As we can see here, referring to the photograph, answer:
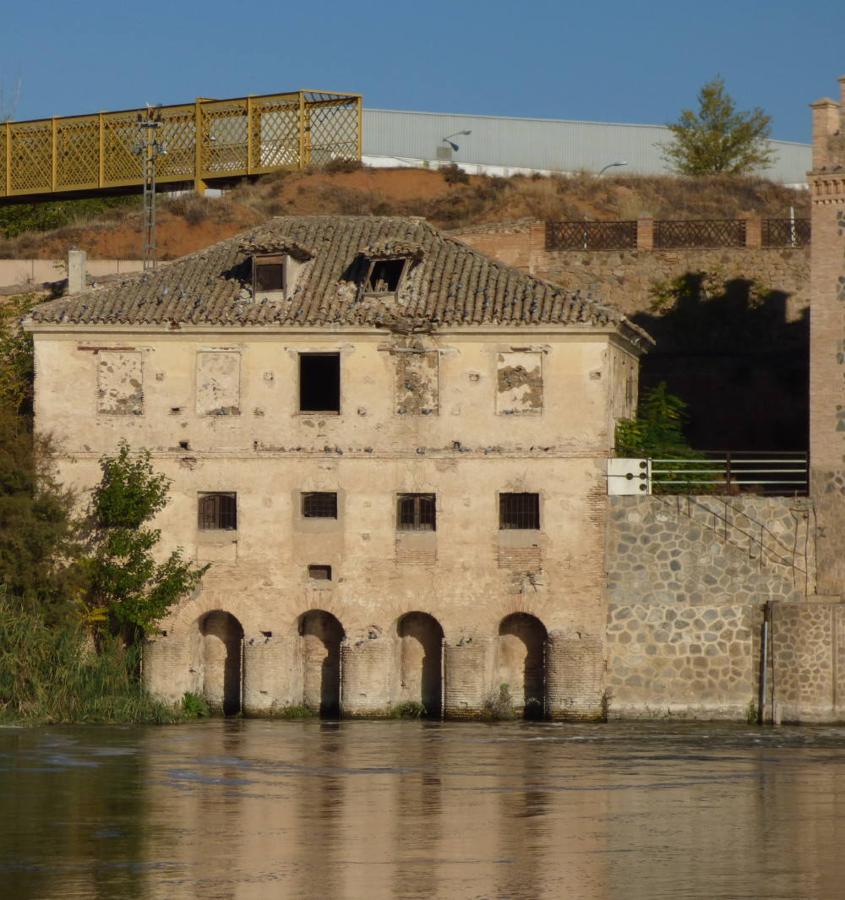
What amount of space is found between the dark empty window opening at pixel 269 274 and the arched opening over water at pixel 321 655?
6016mm

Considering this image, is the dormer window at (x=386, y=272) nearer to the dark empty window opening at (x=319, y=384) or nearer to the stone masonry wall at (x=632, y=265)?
the dark empty window opening at (x=319, y=384)

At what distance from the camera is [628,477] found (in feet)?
128

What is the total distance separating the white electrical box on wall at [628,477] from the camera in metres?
38.9

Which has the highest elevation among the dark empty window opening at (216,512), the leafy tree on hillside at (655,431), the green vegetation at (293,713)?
the leafy tree on hillside at (655,431)

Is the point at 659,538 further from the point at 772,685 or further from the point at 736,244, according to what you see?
the point at 736,244

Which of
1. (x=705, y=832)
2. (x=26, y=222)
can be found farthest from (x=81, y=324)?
(x=26, y=222)

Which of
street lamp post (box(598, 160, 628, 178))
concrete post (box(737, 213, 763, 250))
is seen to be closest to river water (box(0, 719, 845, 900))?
concrete post (box(737, 213, 763, 250))

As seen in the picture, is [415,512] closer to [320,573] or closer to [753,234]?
[320,573]

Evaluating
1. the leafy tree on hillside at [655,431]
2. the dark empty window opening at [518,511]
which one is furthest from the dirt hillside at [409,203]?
the dark empty window opening at [518,511]

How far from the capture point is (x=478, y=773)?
31562mm

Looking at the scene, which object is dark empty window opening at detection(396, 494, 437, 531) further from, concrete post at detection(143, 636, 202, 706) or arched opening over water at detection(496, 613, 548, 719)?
concrete post at detection(143, 636, 202, 706)

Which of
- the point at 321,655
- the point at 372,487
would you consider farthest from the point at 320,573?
the point at 372,487

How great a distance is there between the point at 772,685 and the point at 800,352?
15020mm

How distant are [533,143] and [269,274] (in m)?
33.5
